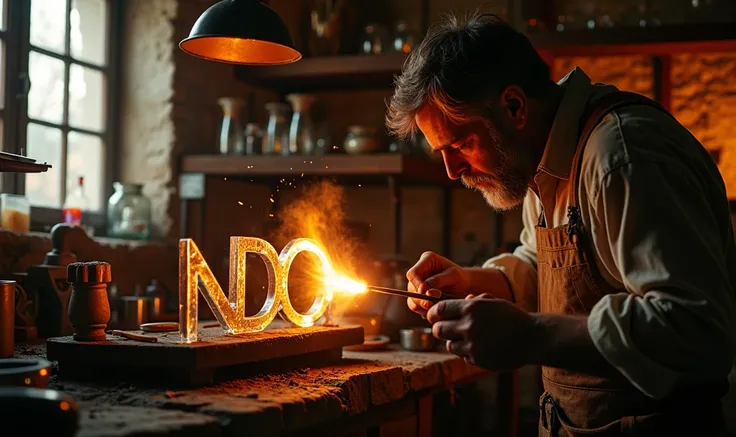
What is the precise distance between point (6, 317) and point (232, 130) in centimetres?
321

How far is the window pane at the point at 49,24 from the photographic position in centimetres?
480

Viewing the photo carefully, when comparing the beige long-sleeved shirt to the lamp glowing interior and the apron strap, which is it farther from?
the lamp glowing interior

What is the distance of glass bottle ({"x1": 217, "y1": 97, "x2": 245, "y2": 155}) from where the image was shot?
18.5 ft

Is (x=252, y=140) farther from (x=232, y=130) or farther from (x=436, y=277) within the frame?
(x=436, y=277)

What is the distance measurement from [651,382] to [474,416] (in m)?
4.81

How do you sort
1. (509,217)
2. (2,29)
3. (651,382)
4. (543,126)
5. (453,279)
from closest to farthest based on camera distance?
(651,382) < (543,126) < (453,279) < (2,29) < (509,217)

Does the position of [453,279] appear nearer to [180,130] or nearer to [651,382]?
[651,382]

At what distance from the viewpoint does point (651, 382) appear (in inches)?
73.3

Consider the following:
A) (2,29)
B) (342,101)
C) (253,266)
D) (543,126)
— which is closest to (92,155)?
(2,29)

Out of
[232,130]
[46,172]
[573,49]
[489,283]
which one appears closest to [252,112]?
[232,130]

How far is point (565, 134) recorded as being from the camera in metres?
2.38

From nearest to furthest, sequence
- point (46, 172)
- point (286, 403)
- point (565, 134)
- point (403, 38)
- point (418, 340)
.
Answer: point (286, 403), point (565, 134), point (418, 340), point (46, 172), point (403, 38)

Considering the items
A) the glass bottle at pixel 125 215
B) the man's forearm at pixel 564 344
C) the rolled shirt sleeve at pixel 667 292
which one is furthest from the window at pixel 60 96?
the rolled shirt sleeve at pixel 667 292

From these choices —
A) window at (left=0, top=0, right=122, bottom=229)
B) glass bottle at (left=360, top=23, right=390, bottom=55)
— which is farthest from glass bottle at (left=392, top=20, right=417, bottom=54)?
window at (left=0, top=0, right=122, bottom=229)
